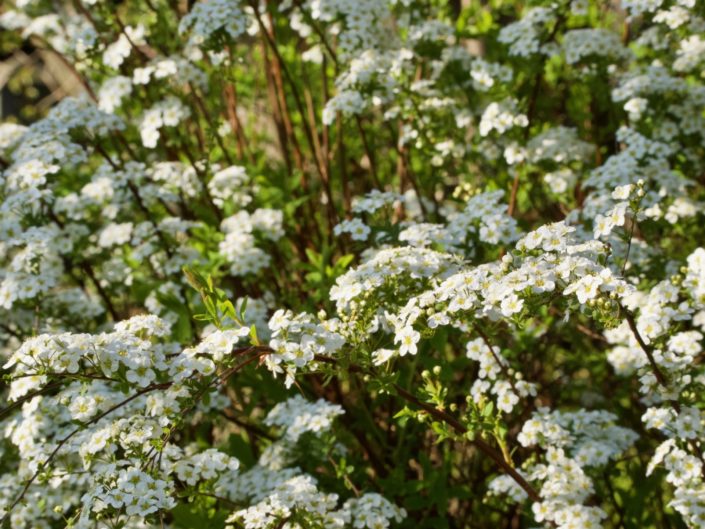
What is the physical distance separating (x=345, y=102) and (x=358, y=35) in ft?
1.50

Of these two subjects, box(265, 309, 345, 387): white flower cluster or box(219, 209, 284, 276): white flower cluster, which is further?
box(219, 209, 284, 276): white flower cluster

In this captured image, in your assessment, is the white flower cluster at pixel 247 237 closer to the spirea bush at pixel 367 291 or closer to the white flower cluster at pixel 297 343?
the spirea bush at pixel 367 291

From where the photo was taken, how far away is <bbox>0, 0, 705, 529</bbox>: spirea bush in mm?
2691

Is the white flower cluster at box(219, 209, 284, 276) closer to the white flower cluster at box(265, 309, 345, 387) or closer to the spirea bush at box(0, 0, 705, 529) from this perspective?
the spirea bush at box(0, 0, 705, 529)

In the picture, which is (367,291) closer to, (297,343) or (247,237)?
(297,343)

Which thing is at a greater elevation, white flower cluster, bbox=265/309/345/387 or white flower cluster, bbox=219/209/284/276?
white flower cluster, bbox=265/309/345/387

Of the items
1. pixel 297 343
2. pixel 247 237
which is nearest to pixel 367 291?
pixel 297 343

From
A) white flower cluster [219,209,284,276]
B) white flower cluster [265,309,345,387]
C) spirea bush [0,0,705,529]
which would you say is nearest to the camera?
white flower cluster [265,309,345,387]

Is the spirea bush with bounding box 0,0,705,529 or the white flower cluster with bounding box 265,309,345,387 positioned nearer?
the white flower cluster with bounding box 265,309,345,387

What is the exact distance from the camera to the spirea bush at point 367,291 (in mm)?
2691

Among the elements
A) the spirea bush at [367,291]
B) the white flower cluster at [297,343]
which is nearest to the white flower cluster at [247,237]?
the spirea bush at [367,291]

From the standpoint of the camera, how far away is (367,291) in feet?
9.25

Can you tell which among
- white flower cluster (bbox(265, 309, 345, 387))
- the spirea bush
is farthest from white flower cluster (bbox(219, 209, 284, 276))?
white flower cluster (bbox(265, 309, 345, 387))

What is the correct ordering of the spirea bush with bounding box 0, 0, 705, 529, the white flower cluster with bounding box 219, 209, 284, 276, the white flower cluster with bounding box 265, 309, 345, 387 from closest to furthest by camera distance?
the white flower cluster with bounding box 265, 309, 345, 387, the spirea bush with bounding box 0, 0, 705, 529, the white flower cluster with bounding box 219, 209, 284, 276
